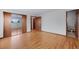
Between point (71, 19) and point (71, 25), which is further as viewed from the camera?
point (71, 19)

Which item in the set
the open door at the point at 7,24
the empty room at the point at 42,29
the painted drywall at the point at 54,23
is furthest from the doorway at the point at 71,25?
the open door at the point at 7,24

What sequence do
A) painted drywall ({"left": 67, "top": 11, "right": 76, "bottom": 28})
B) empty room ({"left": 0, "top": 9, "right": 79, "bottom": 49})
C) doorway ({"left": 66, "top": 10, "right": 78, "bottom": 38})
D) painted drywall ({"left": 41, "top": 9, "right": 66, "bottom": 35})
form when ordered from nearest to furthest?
empty room ({"left": 0, "top": 9, "right": 79, "bottom": 49}) → painted drywall ({"left": 41, "top": 9, "right": 66, "bottom": 35}) → doorway ({"left": 66, "top": 10, "right": 78, "bottom": 38}) → painted drywall ({"left": 67, "top": 11, "right": 76, "bottom": 28})

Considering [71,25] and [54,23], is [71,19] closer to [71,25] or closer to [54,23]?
[71,25]

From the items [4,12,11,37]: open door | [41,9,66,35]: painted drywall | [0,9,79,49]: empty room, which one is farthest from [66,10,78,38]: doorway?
[4,12,11,37]: open door

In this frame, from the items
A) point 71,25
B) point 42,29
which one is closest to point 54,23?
point 42,29

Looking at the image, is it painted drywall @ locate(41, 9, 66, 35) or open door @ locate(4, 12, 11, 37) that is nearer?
open door @ locate(4, 12, 11, 37)

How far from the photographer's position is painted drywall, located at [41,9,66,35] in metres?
3.34

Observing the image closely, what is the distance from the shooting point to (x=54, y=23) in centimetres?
352

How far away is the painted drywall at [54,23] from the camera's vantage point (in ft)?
11.0

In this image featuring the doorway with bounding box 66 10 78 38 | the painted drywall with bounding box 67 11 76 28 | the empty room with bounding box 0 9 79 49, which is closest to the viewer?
the empty room with bounding box 0 9 79 49

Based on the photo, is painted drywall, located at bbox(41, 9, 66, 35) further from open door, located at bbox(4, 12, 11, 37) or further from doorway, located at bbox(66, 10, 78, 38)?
open door, located at bbox(4, 12, 11, 37)
